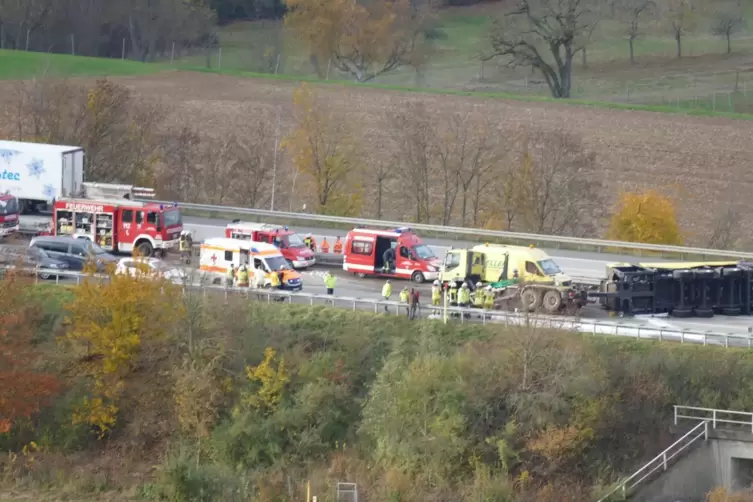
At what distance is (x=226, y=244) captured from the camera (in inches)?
1820

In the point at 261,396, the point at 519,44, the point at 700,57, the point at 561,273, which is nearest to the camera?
the point at 261,396

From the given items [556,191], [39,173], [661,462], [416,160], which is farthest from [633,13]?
[661,462]

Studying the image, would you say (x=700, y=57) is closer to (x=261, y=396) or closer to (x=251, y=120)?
(x=251, y=120)

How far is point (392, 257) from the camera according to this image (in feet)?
157

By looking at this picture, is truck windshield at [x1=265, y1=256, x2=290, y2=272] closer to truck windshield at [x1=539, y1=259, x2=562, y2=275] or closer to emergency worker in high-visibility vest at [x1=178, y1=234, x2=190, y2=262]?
emergency worker in high-visibility vest at [x1=178, y1=234, x2=190, y2=262]

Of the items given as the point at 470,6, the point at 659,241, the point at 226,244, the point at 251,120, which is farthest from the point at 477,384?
the point at 470,6

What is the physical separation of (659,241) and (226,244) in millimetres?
18159

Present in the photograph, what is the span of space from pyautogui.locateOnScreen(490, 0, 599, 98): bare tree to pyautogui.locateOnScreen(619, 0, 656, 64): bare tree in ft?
37.8

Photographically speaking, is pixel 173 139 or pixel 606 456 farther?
pixel 173 139

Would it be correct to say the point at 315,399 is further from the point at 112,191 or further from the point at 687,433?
the point at 112,191

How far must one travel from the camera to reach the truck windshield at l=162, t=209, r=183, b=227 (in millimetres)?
50000

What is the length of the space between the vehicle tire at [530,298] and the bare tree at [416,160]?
23.0m

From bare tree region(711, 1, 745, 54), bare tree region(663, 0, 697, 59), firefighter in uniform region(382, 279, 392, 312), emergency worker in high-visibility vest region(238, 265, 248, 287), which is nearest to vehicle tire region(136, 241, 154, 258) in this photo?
emergency worker in high-visibility vest region(238, 265, 248, 287)

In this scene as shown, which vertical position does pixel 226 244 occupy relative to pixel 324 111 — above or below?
below
